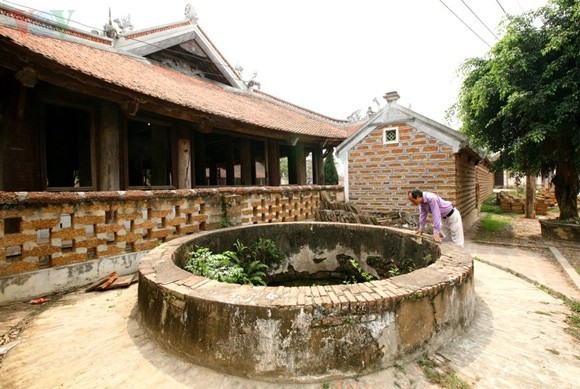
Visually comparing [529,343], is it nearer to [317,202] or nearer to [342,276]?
[342,276]

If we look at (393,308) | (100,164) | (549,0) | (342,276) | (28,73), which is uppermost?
(549,0)

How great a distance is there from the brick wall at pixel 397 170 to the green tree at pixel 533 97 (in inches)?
79.2

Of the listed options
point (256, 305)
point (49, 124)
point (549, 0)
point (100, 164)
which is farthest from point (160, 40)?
point (549, 0)

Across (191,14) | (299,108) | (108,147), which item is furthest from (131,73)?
(299,108)

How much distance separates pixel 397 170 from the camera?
888 cm

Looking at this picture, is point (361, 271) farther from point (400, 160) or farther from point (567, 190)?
point (567, 190)

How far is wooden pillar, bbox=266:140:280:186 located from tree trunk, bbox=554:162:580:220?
1003 centimetres

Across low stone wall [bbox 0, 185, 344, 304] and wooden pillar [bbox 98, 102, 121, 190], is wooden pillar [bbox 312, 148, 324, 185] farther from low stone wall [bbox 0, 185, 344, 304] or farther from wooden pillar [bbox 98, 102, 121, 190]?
wooden pillar [bbox 98, 102, 121, 190]

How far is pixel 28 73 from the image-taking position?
16.0ft

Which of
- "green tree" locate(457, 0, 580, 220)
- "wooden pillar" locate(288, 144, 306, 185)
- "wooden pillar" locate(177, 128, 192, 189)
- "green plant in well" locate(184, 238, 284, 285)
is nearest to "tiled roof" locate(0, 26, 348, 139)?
"wooden pillar" locate(177, 128, 192, 189)

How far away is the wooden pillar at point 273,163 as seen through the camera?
39.3ft

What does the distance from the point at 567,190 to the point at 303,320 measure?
11.8 meters

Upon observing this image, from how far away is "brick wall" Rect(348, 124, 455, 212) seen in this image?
8234 mm

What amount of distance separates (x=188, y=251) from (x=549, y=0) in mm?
11556
